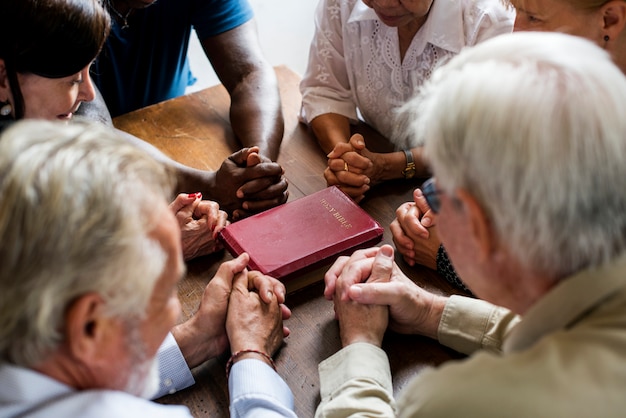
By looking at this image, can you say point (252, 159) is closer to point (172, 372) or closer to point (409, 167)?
point (409, 167)

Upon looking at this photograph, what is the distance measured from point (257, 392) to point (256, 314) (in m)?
0.19

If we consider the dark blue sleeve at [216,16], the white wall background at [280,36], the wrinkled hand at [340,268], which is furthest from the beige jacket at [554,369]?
the white wall background at [280,36]

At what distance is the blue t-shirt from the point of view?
200 centimetres

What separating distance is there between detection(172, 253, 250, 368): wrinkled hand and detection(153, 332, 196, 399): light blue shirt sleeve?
0.10 feet

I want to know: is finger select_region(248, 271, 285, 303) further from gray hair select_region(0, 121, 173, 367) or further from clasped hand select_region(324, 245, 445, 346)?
gray hair select_region(0, 121, 173, 367)

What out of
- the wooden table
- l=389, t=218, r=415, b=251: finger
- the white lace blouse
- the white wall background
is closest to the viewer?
the wooden table

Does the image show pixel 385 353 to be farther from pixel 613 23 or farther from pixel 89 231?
pixel 613 23

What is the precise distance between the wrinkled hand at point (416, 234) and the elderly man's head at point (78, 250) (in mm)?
686

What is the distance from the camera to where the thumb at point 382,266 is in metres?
1.20

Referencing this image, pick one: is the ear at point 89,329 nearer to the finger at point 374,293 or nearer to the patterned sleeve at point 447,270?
the finger at point 374,293

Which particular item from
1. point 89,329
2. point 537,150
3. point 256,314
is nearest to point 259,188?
point 256,314

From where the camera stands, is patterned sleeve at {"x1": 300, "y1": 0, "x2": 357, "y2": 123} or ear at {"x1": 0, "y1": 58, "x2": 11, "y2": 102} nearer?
ear at {"x1": 0, "y1": 58, "x2": 11, "y2": 102}

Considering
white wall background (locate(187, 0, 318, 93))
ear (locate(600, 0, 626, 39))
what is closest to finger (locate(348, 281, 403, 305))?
ear (locate(600, 0, 626, 39))

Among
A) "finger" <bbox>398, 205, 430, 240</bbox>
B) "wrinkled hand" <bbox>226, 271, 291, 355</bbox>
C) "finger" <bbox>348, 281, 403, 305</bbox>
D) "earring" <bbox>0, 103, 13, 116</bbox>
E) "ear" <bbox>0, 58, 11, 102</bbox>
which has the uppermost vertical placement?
"ear" <bbox>0, 58, 11, 102</bbox>
